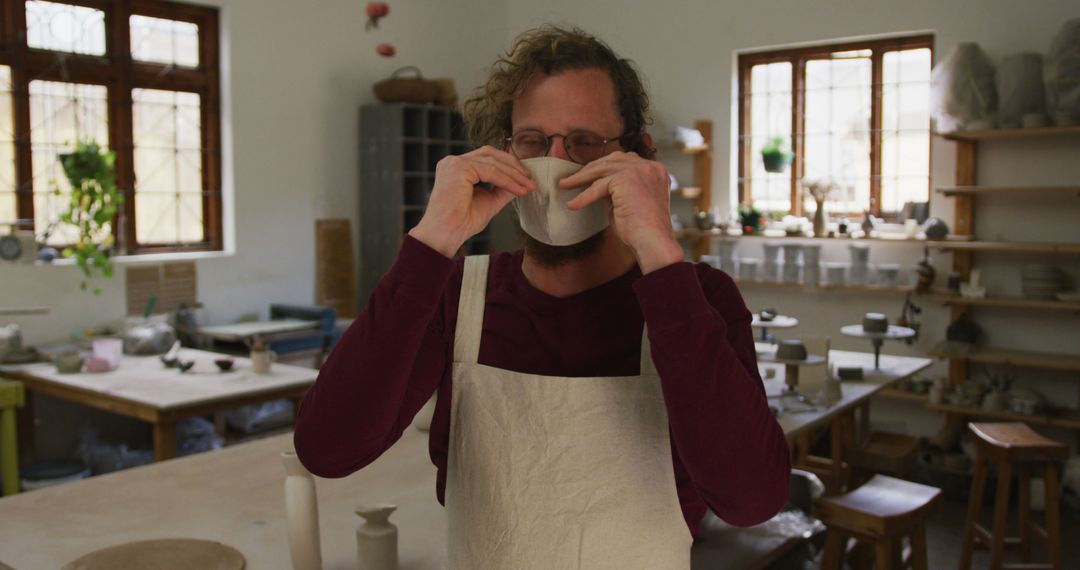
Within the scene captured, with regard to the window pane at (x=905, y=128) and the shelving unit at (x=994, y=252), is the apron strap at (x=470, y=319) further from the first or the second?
the window pane at (x=905, y=128)

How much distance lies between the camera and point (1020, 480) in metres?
3.92

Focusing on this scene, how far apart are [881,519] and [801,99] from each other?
4.53 meters

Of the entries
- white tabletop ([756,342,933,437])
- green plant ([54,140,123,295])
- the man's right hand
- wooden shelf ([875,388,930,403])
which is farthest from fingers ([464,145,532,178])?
wooden shelf ([875,388,930,403])

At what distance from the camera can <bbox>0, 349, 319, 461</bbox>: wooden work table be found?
3.98m

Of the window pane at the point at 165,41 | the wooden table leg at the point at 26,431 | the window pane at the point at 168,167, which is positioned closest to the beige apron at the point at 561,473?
the wooden table leg at the point at 26,431

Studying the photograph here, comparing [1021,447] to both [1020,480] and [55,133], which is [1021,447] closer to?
[1020,480]

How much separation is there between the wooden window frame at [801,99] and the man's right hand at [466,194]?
5.71 metres

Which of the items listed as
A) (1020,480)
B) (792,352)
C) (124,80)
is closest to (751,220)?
(792,352)

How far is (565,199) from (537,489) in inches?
17.9

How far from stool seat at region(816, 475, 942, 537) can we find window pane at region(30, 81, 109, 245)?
454 centimetres

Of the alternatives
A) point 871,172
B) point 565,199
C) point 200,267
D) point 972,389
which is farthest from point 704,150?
point 565,199

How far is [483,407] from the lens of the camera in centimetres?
152

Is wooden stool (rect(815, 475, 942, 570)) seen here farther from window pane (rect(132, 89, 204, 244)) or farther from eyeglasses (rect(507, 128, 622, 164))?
window pane (rect(132, 89, 204, 244))

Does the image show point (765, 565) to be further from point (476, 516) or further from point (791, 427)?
point (476, 516)
